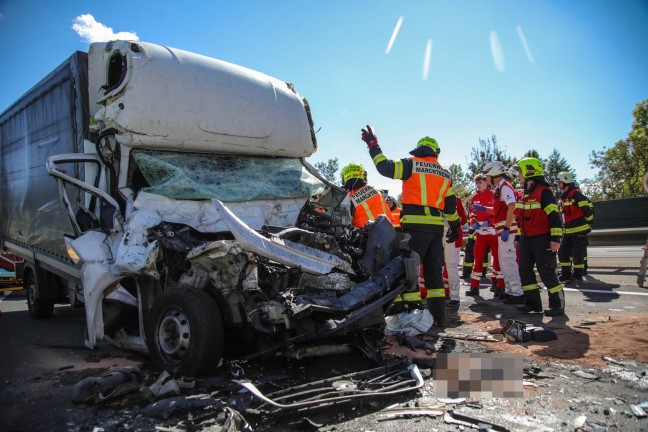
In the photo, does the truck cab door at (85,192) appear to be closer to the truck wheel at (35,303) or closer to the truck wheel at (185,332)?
the truck wheel at (185,332)

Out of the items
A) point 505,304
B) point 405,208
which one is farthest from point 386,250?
A: point 505,304

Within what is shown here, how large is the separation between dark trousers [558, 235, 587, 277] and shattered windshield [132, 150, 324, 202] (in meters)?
5.53

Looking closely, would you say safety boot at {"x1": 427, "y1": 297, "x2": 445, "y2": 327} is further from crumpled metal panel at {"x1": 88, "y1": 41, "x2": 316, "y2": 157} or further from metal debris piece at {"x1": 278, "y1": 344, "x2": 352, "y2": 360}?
crumpled metal panel at {"x1": 88, "y1": 41, "x2": 316, "y2": 157}

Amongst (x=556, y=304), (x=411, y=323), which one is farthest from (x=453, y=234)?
(x=411, y=323)

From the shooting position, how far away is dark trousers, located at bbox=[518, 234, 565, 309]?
5.12 m

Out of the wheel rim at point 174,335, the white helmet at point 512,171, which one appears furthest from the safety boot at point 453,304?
the wheel rim at point 174,335

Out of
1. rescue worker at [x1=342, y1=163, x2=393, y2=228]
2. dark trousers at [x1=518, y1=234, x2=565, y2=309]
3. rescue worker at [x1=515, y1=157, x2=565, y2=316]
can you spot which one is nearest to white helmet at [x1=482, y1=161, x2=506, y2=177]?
rescue worker at [x1=515, y1=157, x2=565, y2=316]

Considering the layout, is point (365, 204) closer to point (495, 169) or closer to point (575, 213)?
point (495, 169)

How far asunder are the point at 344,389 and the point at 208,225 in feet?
5.81

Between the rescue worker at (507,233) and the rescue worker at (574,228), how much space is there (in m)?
2.25

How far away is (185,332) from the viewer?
3.07 metres

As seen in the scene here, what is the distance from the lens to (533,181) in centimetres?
546

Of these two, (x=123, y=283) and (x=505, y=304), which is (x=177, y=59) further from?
(x=505, y=304)

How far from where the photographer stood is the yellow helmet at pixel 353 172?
5324 millimetres
